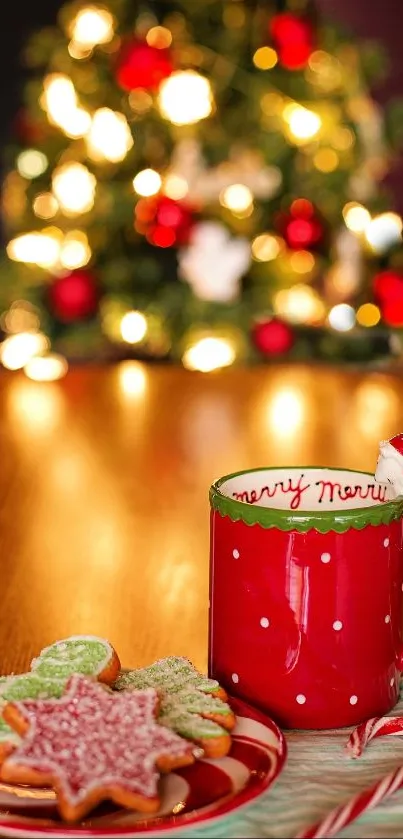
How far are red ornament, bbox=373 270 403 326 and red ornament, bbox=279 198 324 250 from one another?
0.21 meters

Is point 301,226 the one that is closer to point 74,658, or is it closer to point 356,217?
point 356,217

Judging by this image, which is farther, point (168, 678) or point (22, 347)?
point (22, 347)

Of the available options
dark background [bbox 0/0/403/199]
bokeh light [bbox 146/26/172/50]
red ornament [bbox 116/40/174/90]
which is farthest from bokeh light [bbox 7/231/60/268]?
dark background [bbox 0/0/403/199]

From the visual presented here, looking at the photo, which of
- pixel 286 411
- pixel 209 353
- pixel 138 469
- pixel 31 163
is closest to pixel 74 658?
pixel 138 469

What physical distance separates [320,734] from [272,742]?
56 millimetres

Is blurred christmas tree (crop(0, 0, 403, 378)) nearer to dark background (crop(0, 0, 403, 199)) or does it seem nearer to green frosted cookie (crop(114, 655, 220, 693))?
dark background (crop(0, 0, 403, 199))

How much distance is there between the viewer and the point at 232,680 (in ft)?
1.73

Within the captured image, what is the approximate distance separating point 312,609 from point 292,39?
7.97ft

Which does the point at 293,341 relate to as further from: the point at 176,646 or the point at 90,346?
the point at 176,646

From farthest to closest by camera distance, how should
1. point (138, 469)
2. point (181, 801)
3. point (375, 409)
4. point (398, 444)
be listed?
point (375, 409), point (138, 469), point (398, 444), point (181, 801)

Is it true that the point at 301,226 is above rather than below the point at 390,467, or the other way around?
above

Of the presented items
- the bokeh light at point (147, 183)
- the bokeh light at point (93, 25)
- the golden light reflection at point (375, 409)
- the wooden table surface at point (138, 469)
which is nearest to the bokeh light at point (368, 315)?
the bokeh light at point (147, 183)

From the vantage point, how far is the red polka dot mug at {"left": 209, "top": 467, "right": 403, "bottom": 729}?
1.65 ft

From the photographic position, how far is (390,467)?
1.71 feet
